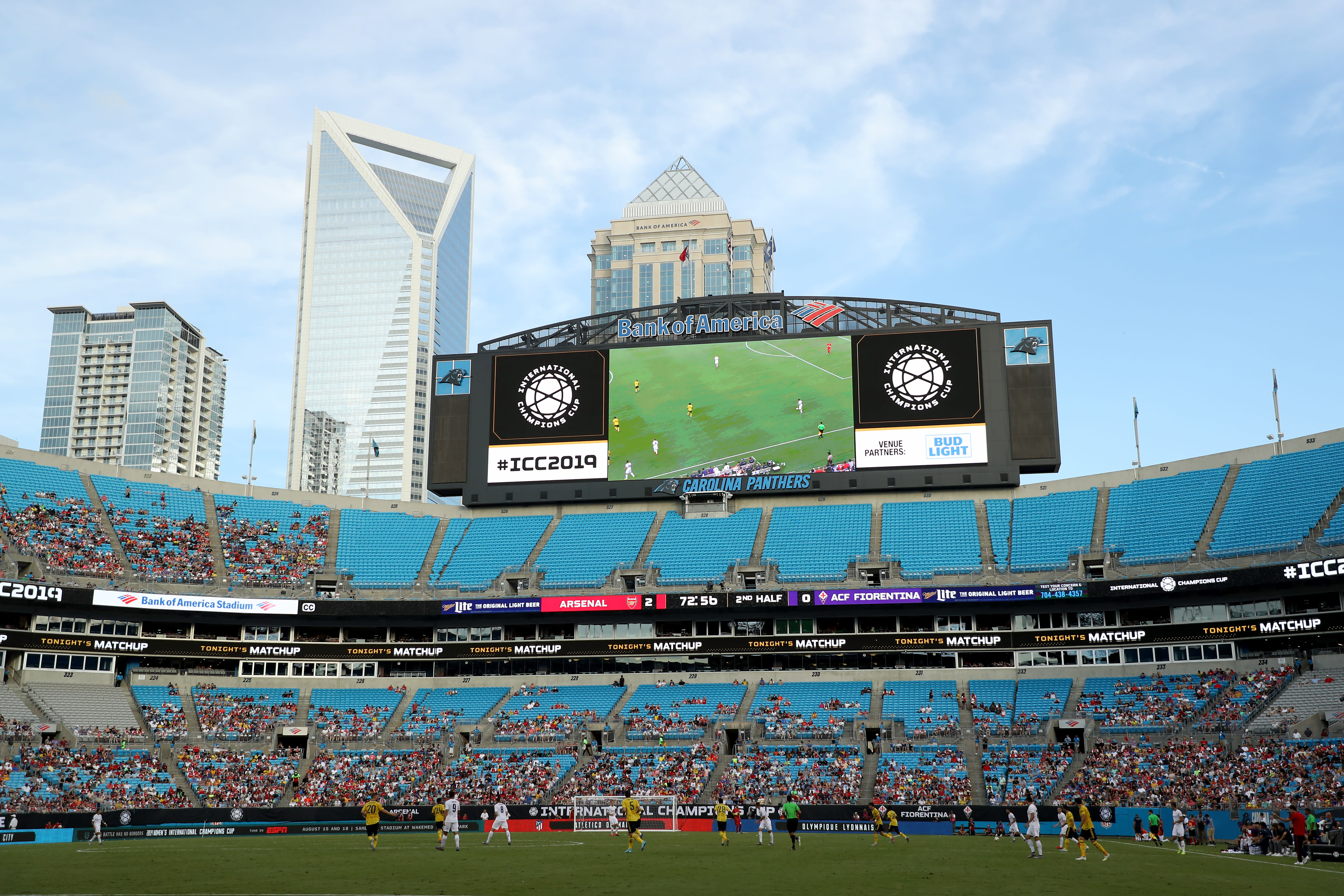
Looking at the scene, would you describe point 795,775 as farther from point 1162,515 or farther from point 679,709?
point 1162,515

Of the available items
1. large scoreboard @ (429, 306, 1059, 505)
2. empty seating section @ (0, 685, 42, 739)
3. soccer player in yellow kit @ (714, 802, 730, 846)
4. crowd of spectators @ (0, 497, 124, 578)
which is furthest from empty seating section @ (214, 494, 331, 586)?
soccer player in yellow kit @ (714, 802, 730, 846)

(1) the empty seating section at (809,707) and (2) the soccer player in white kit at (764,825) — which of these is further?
(1) the empty seating section at (809,707)

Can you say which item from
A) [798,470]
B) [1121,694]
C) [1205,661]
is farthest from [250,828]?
[1205,661]

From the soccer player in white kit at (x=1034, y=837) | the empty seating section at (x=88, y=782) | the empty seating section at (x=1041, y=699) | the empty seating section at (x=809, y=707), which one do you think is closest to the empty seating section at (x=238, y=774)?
the empty seating section at (x=88, y=782)

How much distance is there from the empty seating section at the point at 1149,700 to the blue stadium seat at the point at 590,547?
2799 cm

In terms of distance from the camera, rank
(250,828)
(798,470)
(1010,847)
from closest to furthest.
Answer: (1010,847), (250,828), (798,470)

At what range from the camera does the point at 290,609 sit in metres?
65.8

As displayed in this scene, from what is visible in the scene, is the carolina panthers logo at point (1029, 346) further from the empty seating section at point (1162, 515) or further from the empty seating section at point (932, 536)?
the empty seating section at point (1162, 515)

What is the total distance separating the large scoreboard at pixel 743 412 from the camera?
67938 millimetres

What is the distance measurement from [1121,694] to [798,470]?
75.8ft

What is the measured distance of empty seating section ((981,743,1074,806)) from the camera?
4894cm

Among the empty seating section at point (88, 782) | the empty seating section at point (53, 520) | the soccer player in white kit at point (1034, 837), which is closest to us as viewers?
the soccer player in white kit at point (1034, 837)

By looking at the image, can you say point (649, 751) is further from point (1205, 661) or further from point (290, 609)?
point (1205, 661)

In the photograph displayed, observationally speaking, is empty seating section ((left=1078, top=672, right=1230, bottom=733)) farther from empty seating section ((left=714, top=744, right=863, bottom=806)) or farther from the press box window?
the press box window
